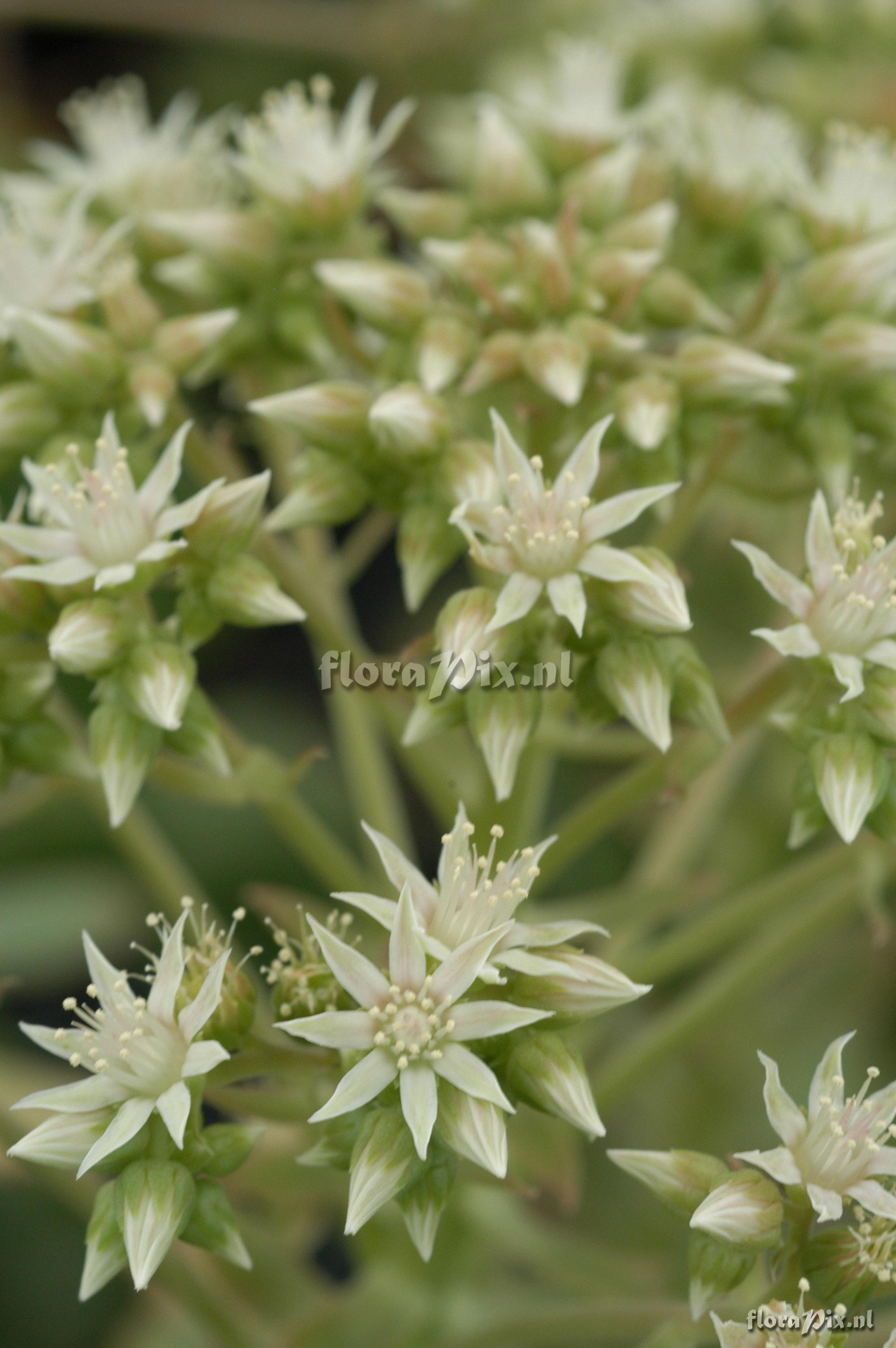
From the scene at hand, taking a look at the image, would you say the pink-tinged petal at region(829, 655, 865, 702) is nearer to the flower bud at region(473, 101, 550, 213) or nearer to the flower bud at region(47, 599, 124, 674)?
the flower bud at region(47, 599, 124, 674)

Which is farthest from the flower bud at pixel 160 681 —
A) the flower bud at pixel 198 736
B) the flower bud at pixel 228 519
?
the flower bud at pixel 228 519

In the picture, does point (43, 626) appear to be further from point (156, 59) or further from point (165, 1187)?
point (156, 59)

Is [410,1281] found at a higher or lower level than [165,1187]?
lower

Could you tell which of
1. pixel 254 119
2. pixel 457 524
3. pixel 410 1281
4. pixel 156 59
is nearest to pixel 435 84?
pixel 156 59

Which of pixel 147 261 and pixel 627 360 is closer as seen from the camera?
pixel 627 360

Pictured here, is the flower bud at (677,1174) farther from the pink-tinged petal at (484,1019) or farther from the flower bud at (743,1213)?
the pink-tinged petal at (484,1019)

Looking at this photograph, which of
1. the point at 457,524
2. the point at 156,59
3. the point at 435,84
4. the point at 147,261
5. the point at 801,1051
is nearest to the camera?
the point at 457,524

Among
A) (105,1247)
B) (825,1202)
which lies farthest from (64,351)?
(825,1202)
